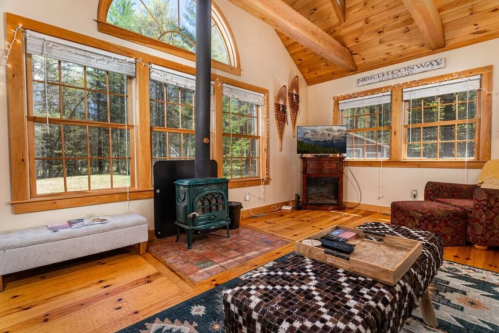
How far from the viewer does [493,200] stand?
2594 mm

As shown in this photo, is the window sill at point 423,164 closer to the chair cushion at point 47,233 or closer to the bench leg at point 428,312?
the bench leg at point 428,312

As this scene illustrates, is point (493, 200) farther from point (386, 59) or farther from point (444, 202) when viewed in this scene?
point (386, 59)

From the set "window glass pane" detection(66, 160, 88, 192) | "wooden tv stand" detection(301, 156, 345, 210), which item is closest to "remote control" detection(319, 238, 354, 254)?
"window glass pane" detection(66, 160, 88, 192)

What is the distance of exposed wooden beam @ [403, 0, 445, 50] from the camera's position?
289 centimetres

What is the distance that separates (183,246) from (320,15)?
14.1 feet

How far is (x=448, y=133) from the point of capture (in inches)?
153

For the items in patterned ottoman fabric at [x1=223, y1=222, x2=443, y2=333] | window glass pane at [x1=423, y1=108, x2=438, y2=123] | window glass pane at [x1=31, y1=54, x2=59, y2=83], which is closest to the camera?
patterned ottoman fabric at [x1=223, y1=222, x2=443, y2=333]

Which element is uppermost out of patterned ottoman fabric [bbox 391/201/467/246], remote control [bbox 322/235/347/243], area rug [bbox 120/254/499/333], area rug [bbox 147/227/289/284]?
remote control [bbox 322/235/347/243]

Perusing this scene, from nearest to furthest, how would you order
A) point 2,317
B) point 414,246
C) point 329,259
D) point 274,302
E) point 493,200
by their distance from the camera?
point 274,302
point 329,259
point 414,246
point 2,317
point 493,200

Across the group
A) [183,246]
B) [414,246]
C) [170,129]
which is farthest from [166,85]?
[414,246]

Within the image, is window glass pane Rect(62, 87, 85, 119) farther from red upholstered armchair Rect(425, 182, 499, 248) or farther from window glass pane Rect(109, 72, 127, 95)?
red upholstered armchair Rect(425, 182, 499, 248)

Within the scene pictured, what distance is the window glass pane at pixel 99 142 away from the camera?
2.78m

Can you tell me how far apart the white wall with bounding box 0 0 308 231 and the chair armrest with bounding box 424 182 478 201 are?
239cm

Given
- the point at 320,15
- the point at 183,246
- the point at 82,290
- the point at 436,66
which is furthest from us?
the point at 320,15
